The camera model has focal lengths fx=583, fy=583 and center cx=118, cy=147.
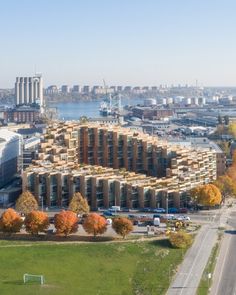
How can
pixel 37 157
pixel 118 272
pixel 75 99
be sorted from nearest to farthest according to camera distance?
pixel 118 272 < pixel 37 157 < pixel 75 99

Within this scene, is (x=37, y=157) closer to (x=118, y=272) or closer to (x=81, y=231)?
(x=81, y=231)

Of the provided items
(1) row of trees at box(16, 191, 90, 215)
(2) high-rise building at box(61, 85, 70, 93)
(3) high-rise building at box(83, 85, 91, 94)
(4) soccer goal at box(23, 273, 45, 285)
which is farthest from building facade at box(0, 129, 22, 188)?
(2) high-rise building at box(61, 85, 70, 93)

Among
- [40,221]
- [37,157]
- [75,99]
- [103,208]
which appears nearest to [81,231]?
[40,221]

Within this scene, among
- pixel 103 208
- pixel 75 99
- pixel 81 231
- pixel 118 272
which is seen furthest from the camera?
pixel 75 99

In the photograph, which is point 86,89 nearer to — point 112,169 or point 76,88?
point 76,88

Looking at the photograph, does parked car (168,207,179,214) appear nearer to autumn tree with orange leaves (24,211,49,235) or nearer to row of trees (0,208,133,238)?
row of trees (0,208,133,238)

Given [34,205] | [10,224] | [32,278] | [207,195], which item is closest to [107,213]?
[34,205]
